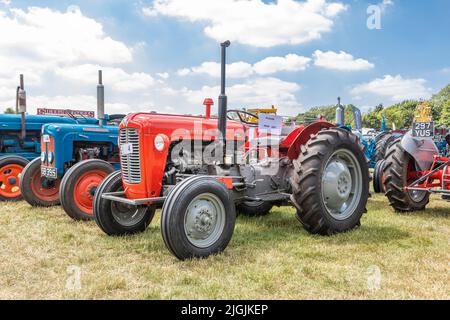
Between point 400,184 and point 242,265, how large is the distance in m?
3.50

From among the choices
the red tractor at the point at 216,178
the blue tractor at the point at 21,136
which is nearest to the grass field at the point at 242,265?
the red tractor at the point at 216,178

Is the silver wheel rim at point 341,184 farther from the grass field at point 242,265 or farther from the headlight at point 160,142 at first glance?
the headlight at point 160,142

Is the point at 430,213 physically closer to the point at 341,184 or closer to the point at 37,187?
the point at 341,184

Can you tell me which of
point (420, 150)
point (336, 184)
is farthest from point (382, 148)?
point (336, 184)

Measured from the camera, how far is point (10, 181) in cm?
689

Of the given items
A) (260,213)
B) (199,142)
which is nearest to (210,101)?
(199,142)

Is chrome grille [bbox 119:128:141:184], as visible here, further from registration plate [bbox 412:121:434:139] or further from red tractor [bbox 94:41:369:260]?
registration plate [bbox 412:121:434:139]

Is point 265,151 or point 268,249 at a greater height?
point 265,151

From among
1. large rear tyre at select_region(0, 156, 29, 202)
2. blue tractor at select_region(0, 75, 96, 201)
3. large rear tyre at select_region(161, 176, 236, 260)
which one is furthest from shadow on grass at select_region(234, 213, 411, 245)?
blue tractor at select_region(0, 75, 96, 201)

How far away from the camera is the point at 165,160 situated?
4020mm

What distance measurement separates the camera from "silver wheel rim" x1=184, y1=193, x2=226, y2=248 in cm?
346
